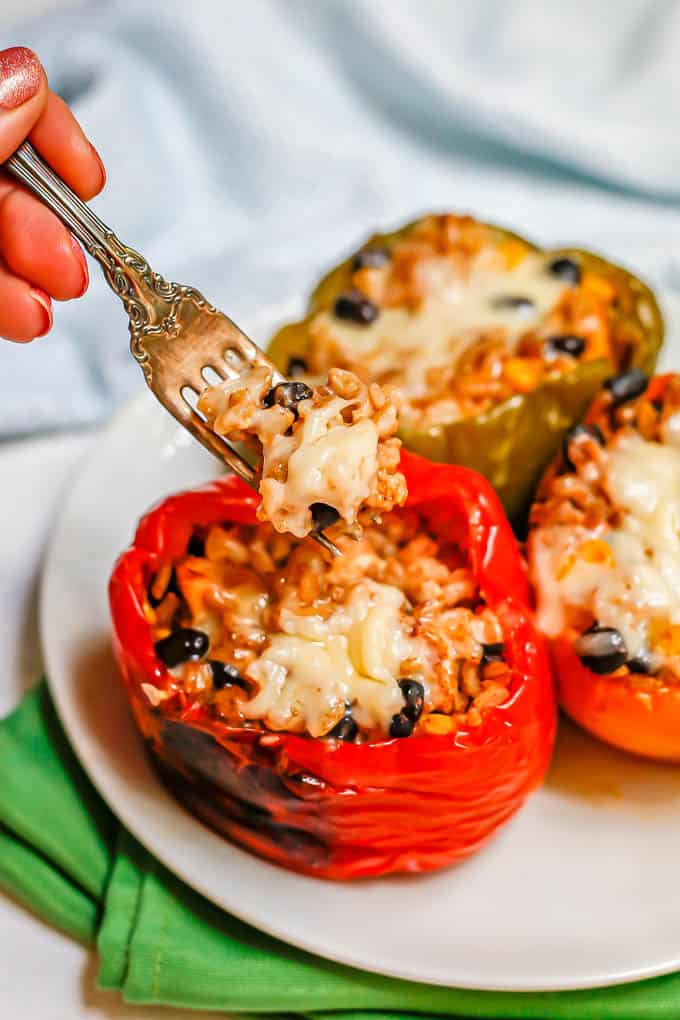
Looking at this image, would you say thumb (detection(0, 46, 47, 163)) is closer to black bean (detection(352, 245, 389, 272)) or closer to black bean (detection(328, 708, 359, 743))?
black bean (detection(328, 708, 359, 743))

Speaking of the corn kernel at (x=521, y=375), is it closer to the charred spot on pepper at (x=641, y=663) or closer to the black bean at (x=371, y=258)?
the black bean at (x=371, y=258)

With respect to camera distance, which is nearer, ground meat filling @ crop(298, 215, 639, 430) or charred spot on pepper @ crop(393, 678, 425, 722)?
charred spot on pepper @ crop(393, 678, 425, 722)

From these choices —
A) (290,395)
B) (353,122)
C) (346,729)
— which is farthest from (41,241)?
(353,122)

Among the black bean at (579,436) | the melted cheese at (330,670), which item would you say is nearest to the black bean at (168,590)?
the melted cheese at (330,670)

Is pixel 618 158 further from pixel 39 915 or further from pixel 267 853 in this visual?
pixel 39 915

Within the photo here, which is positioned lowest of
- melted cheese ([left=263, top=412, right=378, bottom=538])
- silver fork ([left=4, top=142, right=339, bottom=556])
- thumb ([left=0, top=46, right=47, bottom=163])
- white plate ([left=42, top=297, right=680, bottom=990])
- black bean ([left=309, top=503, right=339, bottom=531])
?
white plate ([left=42, top=297, right=680, bottom=990])

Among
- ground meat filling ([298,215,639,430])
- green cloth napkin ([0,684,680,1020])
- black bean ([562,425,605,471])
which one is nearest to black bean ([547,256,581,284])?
ground meat filling ([298,215,639,430])

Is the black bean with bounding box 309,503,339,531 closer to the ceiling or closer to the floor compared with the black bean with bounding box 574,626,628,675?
closer to the ceiling
